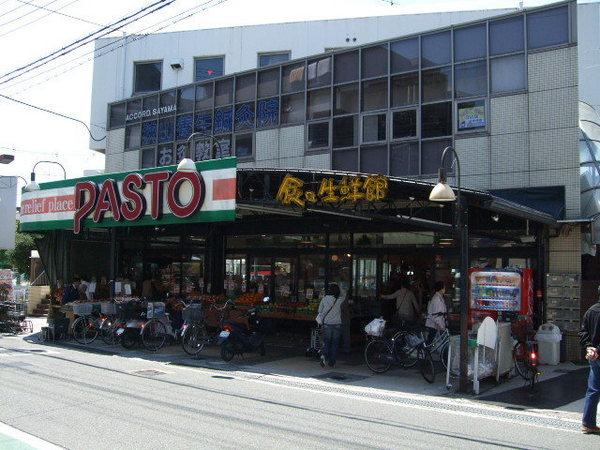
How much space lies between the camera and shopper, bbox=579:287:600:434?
305 inches

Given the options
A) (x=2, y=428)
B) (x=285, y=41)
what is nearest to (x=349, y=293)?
(x=2, y=428)

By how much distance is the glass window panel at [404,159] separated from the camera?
55.7ft

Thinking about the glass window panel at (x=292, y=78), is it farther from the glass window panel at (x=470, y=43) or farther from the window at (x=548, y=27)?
the window at (x=548, y=27)

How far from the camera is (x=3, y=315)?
20.1m

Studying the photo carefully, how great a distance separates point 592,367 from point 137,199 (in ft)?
39.3

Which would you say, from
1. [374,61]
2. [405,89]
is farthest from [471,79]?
[374,61]

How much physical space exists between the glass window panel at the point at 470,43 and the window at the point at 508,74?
19.7 inches

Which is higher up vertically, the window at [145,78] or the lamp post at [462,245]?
the window at [145,78]

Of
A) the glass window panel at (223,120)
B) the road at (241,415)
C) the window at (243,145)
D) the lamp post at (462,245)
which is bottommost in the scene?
the road at (241,415)

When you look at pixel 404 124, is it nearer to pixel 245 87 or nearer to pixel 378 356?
pixel 245 87

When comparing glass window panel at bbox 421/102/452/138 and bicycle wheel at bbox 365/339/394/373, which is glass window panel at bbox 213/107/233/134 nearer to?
glass window panel at bbox 421/102/452/138

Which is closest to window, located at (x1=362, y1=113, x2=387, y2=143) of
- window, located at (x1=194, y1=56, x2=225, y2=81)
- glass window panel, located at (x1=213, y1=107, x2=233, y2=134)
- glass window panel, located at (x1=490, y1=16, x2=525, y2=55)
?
glass window panel, located at (x1=490, y1=16, x2=525, y2=55)

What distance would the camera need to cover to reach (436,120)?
→ 16797 millimetres

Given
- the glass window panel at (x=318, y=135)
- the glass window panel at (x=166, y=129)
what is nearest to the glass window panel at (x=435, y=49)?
the glass window panel at (x=318, y=135)
